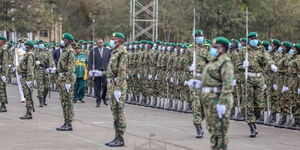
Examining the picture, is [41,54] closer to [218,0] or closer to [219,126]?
[219,126]

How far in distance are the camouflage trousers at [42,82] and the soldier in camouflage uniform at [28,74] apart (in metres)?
4.31

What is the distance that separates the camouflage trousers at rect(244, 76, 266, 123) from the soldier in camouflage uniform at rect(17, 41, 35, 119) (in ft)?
20.3

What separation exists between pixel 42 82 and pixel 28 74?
4.95 metres

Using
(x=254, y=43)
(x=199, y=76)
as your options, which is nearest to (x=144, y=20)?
(x=254, y=43)

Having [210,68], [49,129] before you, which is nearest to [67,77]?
[49,129]

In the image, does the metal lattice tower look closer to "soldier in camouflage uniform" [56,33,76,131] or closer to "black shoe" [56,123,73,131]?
"soldier in camouflage uniform" [56,33,76,131]

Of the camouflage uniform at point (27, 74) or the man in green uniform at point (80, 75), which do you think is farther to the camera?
the man in green uniform at point (80, 75)

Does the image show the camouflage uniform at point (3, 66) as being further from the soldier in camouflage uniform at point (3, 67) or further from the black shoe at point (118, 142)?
the black shoe at point (118, 142)

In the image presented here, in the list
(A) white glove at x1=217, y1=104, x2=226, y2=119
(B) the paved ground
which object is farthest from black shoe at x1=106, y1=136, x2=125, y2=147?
(A) white glove at x1=217, y1=104, x2=226, y2=119

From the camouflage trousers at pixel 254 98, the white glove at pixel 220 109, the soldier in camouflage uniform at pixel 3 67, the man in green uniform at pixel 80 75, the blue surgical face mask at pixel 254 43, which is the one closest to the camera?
the white glove at pixel 220 109

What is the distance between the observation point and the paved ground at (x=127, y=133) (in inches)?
548

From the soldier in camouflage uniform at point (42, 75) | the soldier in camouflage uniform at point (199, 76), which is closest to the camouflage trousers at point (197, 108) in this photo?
the soldier in camouflage uniform at point (199, 76)

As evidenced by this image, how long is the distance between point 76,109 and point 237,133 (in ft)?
24.4

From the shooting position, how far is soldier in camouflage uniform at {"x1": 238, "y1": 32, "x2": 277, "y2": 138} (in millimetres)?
15398
